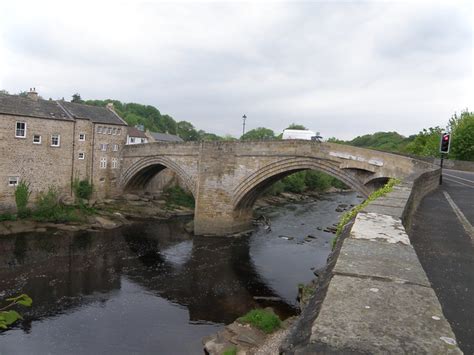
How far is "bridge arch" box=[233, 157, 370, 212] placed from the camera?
23219 mm

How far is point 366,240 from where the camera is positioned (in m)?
3.63

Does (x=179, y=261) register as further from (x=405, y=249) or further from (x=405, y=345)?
(x=405, y=345)

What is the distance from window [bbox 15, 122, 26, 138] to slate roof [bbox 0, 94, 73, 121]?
0.73 metres

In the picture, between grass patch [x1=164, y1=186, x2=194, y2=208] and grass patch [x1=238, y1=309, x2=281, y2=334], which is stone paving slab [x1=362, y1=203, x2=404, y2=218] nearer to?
grass patch [x1=238, y1=309, x2=281, y2=334]

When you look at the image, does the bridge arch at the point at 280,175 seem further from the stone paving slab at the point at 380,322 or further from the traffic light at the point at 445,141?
the stone paving slab at the point at 380,322

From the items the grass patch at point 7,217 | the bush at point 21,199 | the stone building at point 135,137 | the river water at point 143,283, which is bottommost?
the river water at point 143,283

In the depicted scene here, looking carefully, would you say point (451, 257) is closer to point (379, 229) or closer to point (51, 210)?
point (379, 229)

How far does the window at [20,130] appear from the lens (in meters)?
27.5

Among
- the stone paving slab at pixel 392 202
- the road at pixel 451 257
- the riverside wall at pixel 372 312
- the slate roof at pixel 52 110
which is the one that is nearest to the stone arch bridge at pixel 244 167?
the slate roof at pixel 52 110

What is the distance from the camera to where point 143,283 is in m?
18.9

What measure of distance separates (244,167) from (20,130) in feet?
53.4

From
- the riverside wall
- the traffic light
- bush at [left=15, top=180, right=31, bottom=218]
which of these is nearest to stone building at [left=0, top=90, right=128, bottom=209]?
bush at [left=15, top=180, right=31, bottom=218]

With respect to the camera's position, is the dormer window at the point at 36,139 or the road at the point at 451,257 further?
the dormer window at the point at 36,139

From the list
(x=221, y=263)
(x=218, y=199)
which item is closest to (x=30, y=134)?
(x=218, y=199)
